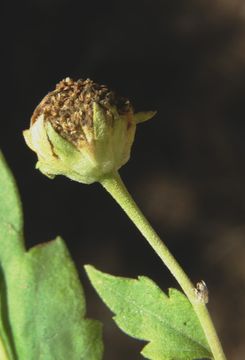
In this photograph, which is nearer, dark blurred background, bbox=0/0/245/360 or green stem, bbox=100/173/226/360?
green stem, bbox=100/173/226/360

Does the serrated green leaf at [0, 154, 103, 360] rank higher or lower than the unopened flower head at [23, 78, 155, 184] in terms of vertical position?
lower

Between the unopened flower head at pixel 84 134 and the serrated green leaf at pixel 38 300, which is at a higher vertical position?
the unopened flower head at pixel 84 134

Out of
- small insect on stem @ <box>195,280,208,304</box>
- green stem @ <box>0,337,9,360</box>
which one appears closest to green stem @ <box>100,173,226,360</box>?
small insect on stem @ <box>195,280,208,304</box>

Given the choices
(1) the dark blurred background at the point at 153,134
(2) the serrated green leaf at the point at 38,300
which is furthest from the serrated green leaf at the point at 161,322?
(1) the dark blurred background at the point at 153,134

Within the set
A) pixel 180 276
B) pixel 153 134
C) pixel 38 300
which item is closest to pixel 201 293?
pixel 180 276

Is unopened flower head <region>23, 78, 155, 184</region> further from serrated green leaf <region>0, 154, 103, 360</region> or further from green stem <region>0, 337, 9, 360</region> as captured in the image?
green stem <region>0, 337, 9, 360</region>

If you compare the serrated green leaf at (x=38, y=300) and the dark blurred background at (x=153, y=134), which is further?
the dark blurred background at (x=153, y=134)

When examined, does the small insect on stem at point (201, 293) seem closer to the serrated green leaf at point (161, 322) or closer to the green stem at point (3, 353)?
the serrated green leaf at point (161, 322)
